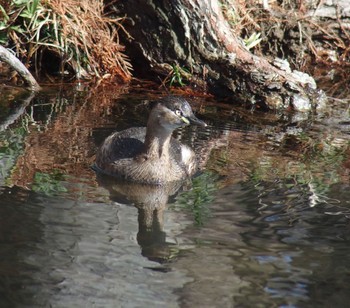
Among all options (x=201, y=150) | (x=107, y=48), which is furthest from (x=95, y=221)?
(x=107, y=48)

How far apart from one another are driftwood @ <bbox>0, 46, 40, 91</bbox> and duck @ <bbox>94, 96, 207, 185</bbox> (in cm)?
240

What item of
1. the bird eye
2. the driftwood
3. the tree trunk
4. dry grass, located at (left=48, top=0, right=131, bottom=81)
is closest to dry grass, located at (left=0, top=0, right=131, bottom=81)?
dry grass, located at (left=48, top=0, right=131, bottom=81)

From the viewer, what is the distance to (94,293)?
16.8 feet

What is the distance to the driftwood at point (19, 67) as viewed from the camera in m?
9.64

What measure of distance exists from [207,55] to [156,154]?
3187mm

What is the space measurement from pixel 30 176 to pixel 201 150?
1822 millimetres

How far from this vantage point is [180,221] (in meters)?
6.35

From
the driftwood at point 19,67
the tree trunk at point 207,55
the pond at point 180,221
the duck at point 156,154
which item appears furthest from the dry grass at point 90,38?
the duck at point 156,154

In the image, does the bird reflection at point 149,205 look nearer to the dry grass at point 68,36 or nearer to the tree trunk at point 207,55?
the tree trunk at point 207,55

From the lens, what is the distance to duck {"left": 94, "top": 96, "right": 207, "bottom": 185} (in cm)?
738

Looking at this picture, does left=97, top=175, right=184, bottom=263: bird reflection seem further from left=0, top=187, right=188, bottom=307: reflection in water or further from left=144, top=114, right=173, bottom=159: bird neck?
left=144, top=114, right=173, bottom=159: bird neck

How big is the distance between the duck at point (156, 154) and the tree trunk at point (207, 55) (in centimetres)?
260

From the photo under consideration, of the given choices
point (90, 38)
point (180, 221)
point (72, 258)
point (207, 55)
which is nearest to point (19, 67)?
point (90, 38)

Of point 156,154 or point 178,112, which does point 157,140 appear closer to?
point 156,154
